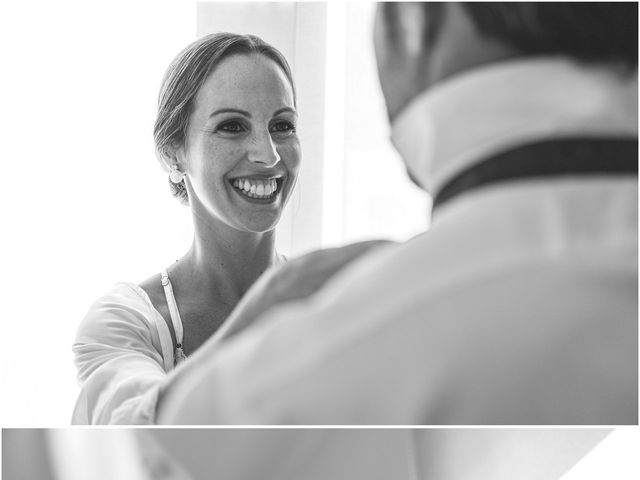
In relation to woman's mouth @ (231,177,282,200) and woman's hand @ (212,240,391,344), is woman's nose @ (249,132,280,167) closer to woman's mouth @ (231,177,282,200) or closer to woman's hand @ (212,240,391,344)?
woman's mouth @ (231,177,282,200)

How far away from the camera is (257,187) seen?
0.80m

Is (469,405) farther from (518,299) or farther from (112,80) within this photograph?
(112,80)

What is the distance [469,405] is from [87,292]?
0.39 meters

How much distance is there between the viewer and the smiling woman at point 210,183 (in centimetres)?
78

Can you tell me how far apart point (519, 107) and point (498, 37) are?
0.05 m

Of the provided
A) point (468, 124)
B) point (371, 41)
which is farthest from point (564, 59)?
point (371, 41)

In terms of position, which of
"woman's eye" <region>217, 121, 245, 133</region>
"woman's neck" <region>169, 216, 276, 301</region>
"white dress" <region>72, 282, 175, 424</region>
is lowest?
"white dress" <region>72, 282, 175, 424</region>

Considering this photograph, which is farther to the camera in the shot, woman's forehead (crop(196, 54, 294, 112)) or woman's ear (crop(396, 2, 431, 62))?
woman's forehead (crop(196, 54, 294, 112))

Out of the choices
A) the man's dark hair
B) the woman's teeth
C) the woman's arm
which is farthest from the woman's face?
the man's dark hair

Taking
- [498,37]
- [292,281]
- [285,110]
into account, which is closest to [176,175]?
[285,110]

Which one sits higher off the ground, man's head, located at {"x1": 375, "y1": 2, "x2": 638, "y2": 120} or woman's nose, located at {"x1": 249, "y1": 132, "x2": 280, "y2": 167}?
man's head, located at {"x1": 375, "y1": 2, "x2": 638, "y2": 120}

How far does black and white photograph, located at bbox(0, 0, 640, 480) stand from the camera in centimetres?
59

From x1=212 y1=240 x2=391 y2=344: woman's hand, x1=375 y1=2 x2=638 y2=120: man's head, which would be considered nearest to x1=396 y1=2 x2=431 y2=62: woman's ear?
x1=375 y1=2 x2=638 y2=120: man's head

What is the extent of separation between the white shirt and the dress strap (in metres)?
0.11
